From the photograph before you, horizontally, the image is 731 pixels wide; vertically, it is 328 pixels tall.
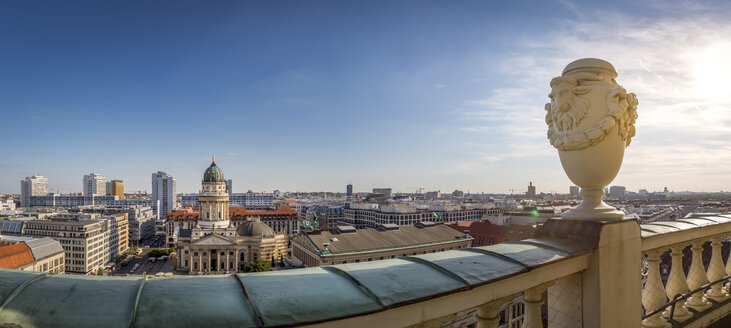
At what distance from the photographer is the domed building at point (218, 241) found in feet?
180

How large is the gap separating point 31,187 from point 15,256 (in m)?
166

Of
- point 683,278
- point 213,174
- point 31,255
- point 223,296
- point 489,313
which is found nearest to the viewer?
point 223,296

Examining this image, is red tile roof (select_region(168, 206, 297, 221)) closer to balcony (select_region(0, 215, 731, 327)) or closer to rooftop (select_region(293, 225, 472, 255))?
rooftop (select_region(293, 225, 472, 255))

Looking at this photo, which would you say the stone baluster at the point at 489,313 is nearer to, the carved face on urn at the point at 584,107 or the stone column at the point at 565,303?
the stone column at the point at 565,303

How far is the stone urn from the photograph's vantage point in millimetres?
2998

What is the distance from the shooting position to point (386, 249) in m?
40.4

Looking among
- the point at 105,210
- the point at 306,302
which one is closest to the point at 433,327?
the point at 306,302

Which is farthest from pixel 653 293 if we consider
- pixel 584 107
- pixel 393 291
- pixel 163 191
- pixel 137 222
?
pixel 163 191

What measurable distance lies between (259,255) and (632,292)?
2292 inches

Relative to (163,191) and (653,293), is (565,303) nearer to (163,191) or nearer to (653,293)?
(653,293)

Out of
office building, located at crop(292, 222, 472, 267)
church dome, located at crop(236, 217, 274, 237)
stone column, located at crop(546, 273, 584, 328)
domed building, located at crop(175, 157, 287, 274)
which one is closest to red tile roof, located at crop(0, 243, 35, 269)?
domed building, located at crop(175, 157, 287, 274)

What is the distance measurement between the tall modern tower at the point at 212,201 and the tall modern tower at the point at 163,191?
106840 mm

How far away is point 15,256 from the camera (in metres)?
43.4

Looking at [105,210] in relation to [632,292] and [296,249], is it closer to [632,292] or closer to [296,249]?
[296,249]
